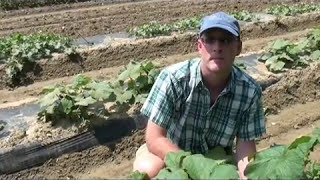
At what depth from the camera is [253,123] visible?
12.3ft

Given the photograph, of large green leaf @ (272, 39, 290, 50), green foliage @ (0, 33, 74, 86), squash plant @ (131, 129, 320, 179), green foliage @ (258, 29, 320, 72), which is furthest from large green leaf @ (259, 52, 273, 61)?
squash plant @ (131, 129, 320, 179)

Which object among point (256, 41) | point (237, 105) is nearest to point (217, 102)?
point (237, 105)

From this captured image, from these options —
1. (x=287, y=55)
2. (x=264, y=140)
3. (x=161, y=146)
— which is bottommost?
(x=264, y=140)

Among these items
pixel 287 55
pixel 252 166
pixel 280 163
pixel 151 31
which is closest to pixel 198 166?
pixel 252 166

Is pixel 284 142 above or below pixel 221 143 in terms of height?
below

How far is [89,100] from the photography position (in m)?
5.71

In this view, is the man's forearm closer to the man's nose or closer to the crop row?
the man's nose

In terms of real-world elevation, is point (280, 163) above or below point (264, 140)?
above

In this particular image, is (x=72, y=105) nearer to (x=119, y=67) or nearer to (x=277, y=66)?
(x=119, y=67)

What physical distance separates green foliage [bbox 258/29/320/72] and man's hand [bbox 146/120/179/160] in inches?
173

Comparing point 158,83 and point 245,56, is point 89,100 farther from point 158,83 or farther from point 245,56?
point 245,56

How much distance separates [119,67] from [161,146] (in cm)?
491

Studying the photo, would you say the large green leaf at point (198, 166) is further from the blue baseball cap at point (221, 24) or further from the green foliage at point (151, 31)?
the green foliage at point (151, 31)

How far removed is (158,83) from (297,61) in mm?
4810
